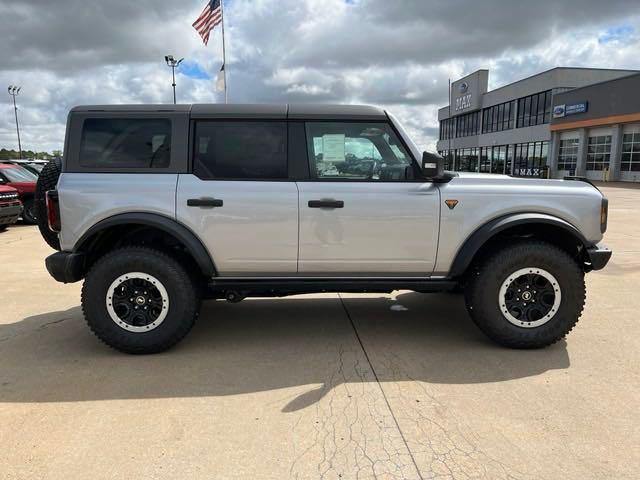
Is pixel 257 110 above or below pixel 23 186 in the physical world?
above

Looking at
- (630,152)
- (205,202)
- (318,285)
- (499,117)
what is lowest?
(318,285)

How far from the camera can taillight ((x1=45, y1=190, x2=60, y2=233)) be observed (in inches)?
148

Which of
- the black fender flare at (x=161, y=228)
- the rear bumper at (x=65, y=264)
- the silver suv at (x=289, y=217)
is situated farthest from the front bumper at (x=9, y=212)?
the black fender flare at (x=161, y=228)

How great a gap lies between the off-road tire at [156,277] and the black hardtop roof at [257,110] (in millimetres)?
1121

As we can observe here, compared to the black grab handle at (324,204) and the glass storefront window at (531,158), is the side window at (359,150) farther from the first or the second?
the glass storefront window at (531,158)

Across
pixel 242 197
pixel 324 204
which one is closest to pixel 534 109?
→ pixel 324 204

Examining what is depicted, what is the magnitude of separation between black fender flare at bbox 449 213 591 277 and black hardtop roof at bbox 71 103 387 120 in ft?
3.91

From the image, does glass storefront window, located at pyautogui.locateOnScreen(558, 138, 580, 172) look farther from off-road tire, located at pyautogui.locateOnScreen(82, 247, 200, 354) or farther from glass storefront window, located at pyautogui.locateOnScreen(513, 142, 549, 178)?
off-road tire, located at pyautogui.locateOnScreen(82, 247, 200, 354)

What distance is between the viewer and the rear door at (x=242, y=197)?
3789 millimetres

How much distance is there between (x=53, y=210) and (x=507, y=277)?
3570 mm

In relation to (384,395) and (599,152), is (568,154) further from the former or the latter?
(384,395)

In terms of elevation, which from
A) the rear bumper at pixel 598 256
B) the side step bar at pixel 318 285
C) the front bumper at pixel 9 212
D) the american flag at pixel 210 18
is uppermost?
the american flag at pixel 210 18

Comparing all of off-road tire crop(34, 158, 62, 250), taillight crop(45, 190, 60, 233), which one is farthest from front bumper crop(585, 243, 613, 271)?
off-road tire crop(34, 158, 62, 250)

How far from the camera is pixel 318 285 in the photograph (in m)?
3.95
